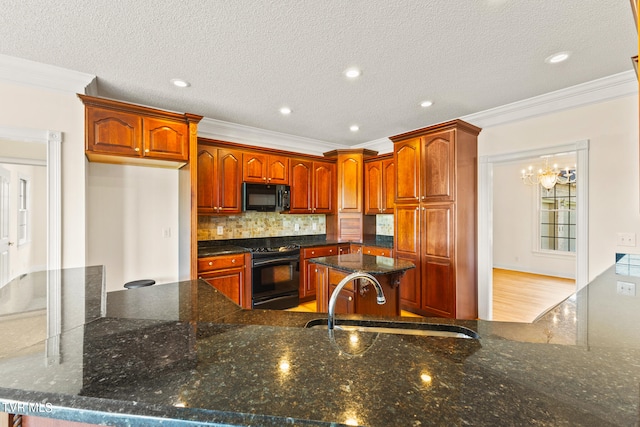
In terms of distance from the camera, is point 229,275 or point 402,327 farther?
point 229,275

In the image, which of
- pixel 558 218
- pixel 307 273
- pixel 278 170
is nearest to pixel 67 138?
pixel 278 170

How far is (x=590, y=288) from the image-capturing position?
69.2 inches

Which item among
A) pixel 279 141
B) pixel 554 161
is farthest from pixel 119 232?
pixel 554 161

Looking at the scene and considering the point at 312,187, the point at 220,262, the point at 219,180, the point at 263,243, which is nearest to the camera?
the point at 220,262

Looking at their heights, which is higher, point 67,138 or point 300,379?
point 67,138

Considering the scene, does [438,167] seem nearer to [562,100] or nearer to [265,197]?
[562,100]

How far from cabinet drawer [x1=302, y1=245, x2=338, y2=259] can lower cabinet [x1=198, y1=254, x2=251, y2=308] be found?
0.88 meters

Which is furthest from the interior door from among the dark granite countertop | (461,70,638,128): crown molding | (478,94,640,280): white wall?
(478,94,640,280): white wall

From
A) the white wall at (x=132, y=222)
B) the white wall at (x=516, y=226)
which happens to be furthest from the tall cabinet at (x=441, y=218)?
the white wall at (x=516, y=226)

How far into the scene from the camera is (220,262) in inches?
132

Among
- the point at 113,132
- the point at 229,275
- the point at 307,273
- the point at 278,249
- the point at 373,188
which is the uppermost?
the point at 113,132

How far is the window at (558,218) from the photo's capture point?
19.6ft

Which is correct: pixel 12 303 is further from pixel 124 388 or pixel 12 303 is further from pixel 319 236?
pixel 319 236

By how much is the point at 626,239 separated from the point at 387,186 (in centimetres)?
258
